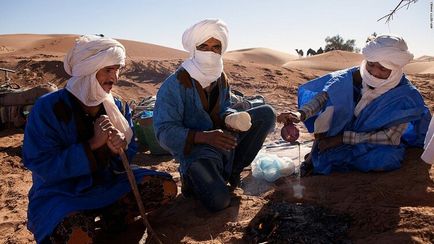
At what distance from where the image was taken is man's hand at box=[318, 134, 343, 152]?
3.65 meters

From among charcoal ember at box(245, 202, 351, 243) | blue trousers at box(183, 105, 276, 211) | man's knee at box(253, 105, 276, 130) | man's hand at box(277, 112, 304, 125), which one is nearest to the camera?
charcoal ember at box(245, 202, 351, 243)

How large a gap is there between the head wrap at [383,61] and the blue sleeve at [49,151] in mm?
2428

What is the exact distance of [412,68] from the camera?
27.0 metres

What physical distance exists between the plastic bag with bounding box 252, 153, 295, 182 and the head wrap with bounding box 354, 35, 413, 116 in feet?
2.92

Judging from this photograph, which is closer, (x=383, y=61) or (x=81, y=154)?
(x=81, y=154)

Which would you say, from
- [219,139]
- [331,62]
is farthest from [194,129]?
[331,62]

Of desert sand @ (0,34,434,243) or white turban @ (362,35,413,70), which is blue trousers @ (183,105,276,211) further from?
white turban @ (362,35,413,70)

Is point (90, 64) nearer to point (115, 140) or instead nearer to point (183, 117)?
point (115, 140)

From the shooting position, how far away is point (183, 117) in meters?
3.38

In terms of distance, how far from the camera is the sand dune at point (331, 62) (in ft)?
80.7

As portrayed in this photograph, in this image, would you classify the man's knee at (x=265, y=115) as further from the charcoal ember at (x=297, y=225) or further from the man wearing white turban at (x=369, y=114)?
the charcoal ember at (x=297, y=225)

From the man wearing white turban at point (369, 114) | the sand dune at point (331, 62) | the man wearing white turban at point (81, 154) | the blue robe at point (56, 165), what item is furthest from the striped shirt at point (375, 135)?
the sand dune at point (331, 62)

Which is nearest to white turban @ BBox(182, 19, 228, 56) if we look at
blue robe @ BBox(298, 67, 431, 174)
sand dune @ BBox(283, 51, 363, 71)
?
blue robe @ BBox(298, 67, 431, 174)

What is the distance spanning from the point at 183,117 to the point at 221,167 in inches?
21.2
